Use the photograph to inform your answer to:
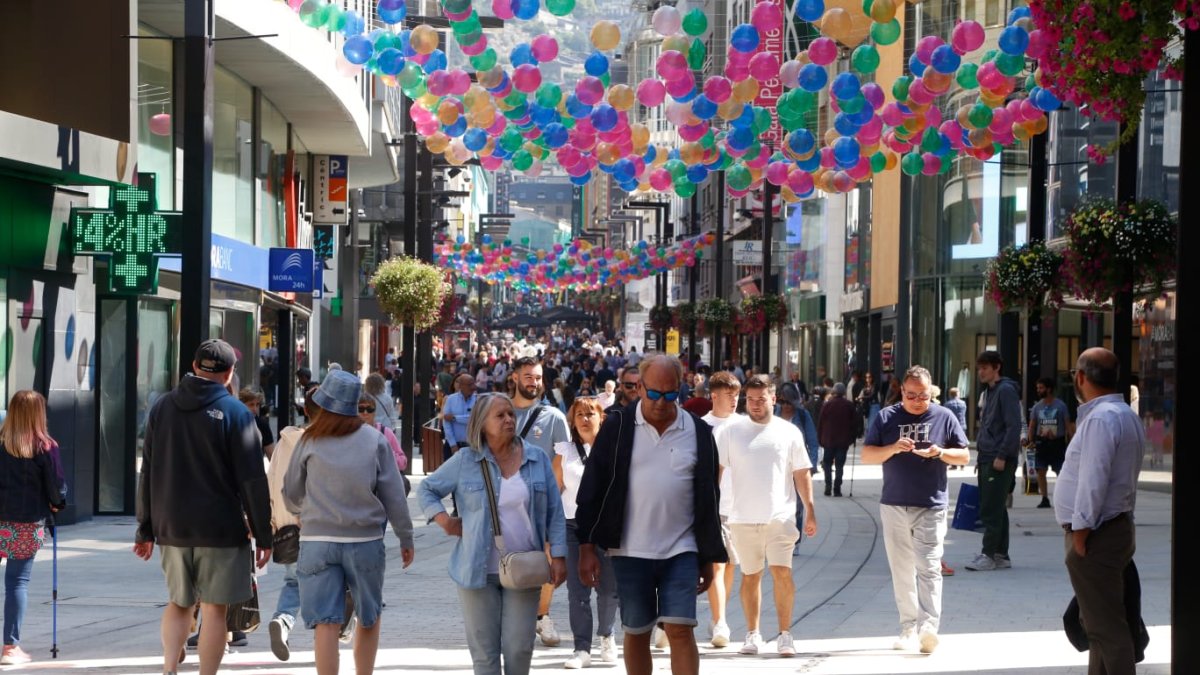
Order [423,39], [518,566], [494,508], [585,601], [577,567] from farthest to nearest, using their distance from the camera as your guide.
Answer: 1. [423,39]
2. [585,601]
3. [577,567]
4. [494,508]
5. [518,566]

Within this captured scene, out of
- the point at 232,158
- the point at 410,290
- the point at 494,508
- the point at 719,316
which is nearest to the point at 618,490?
the point at 494,508

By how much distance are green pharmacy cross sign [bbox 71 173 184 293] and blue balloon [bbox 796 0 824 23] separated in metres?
7.08

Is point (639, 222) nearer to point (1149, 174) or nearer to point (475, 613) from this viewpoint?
point (1149, 174)

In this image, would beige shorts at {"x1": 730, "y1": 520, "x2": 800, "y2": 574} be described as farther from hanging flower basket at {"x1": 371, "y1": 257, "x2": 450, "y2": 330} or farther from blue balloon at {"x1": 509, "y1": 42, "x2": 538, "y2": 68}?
hanging flower basket at {"x1": 371, "y1": 257, "x2": 450, "y2": 330}

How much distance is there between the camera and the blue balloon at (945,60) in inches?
608

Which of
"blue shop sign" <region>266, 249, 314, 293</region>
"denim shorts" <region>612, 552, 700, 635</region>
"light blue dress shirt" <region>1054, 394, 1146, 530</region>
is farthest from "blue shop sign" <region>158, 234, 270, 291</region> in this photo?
"light blue dress shirt" <region>1054, 394, 1146, 530</region>

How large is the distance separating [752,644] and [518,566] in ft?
10.9

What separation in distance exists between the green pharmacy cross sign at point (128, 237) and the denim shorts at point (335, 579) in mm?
10144

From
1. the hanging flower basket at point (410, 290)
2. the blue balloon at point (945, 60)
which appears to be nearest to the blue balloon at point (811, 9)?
the blue balloon at point (945, 60)

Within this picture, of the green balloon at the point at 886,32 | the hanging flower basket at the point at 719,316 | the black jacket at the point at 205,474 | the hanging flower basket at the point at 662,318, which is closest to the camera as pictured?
the black jacket at the point at 205,474

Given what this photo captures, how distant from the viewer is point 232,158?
25562 millimetres

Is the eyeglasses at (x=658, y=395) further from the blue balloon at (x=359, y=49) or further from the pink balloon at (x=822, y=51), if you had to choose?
the blue balloon at (x=359, y=49)

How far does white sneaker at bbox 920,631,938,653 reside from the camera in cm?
1045

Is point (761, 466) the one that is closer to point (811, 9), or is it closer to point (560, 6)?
point (811, 9)
